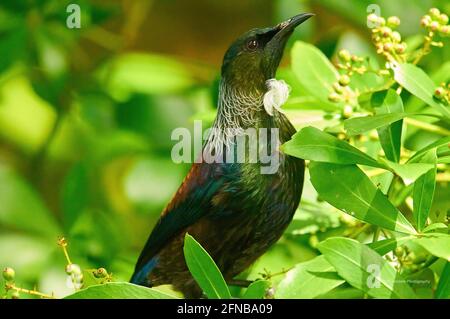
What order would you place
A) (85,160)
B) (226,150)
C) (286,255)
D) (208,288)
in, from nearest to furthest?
(208,288), (226,150), (286,255), (85,160)

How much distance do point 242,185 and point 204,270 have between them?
185 millimetres

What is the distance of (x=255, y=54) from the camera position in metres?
1.56

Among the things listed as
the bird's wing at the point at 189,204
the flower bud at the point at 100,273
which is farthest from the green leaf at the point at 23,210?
the flower bud at the point at 100,273

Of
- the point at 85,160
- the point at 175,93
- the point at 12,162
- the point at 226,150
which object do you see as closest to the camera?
the point at 226,150

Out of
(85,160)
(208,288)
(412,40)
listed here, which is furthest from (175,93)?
(208,288)

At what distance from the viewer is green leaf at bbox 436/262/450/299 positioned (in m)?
1.47

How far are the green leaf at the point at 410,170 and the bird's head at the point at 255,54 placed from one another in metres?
0.30

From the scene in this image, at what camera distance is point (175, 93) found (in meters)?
2.87

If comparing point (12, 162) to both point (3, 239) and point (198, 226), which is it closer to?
point (3, 239)

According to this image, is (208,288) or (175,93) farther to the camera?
(175,93)

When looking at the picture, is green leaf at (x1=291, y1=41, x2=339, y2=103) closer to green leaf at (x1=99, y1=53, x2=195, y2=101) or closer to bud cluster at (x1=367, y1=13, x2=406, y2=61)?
bud cluster at (x1=367, y1=13, x2=406, y2=61)

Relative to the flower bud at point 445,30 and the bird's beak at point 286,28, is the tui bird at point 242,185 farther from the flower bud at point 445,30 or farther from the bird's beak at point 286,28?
the flower bud at point 445,30

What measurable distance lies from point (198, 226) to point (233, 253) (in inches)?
3.2
